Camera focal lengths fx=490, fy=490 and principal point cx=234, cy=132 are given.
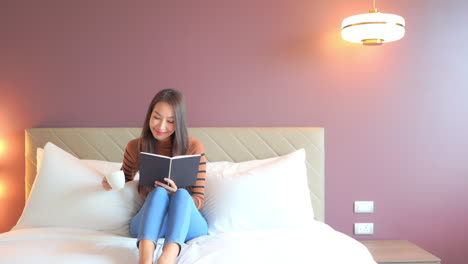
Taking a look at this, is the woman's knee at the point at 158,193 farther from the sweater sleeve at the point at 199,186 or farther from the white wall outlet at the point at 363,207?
the white wall outlet at the point at 363,207

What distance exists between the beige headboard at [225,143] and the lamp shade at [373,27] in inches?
25.5

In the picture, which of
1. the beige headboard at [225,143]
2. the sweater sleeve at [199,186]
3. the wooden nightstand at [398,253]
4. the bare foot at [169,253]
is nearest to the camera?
the bare foot at [169,253]

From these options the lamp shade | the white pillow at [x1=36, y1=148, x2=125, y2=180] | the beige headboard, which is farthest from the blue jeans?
the lamp shade

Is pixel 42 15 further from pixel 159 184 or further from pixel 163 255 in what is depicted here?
pixel 163 255

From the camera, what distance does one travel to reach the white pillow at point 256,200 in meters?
2.65

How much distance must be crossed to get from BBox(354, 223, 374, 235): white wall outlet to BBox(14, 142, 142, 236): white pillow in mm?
1503

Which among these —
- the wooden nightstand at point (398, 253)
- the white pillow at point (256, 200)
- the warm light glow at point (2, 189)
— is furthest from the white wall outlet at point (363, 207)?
the warm light glow at point (2, 189)

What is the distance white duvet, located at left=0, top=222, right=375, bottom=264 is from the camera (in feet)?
6.80

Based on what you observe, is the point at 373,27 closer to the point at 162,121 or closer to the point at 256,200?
the point at 256,200

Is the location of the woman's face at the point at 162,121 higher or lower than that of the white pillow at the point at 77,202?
higher

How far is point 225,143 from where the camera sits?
3.19m

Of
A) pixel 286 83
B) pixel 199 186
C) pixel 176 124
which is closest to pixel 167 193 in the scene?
pixel 199 186

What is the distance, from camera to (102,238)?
238 centimetres

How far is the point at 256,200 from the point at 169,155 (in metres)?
0.54
